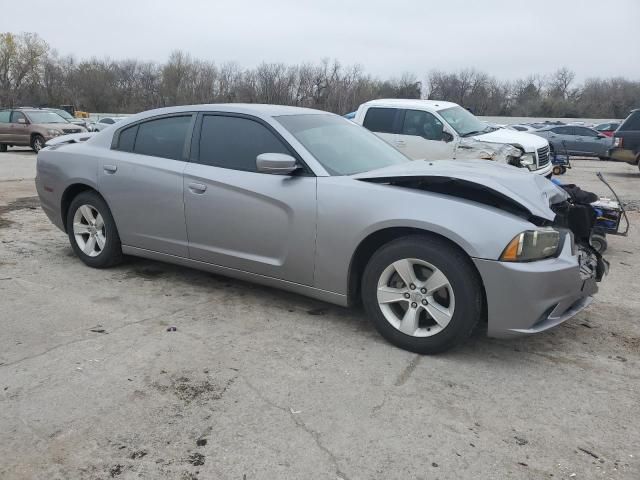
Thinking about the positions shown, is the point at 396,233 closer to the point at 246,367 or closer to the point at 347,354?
the point at 347,354

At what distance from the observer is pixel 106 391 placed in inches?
115

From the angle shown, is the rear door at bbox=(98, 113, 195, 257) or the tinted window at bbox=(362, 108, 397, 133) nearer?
the rear door at bbox=(98, 113, 195, 257)

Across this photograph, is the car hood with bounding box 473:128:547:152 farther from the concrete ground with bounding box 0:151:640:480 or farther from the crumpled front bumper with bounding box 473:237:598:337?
the crumpled front bumper with bounding box 473:237:598:337

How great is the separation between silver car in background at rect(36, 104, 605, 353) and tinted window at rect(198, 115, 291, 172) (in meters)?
0.01

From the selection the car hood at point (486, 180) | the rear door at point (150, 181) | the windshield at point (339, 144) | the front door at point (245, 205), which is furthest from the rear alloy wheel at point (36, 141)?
the car hood at point (486, 180)

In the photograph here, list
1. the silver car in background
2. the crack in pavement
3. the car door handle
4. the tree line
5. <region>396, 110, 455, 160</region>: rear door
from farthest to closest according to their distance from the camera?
the tree line < <region>396, 110, 455, 160</region>: rear door < the car door handle < the silver car in background < the crack in pavement

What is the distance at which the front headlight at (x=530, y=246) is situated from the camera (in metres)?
3.09

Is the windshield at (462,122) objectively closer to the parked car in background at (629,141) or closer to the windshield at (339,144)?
the windshield at (339,144)

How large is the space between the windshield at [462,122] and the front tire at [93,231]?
6.85m

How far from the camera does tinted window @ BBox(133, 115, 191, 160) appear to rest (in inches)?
178

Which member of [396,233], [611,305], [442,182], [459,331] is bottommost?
[611,305]

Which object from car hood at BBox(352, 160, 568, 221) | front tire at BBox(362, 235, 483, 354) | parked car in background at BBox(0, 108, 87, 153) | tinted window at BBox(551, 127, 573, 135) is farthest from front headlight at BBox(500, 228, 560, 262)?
tinted window at BBox(551, 127, 573, 135)

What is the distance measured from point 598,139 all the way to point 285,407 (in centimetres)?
2416

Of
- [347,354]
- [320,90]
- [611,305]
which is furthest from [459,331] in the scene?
[320,90]
